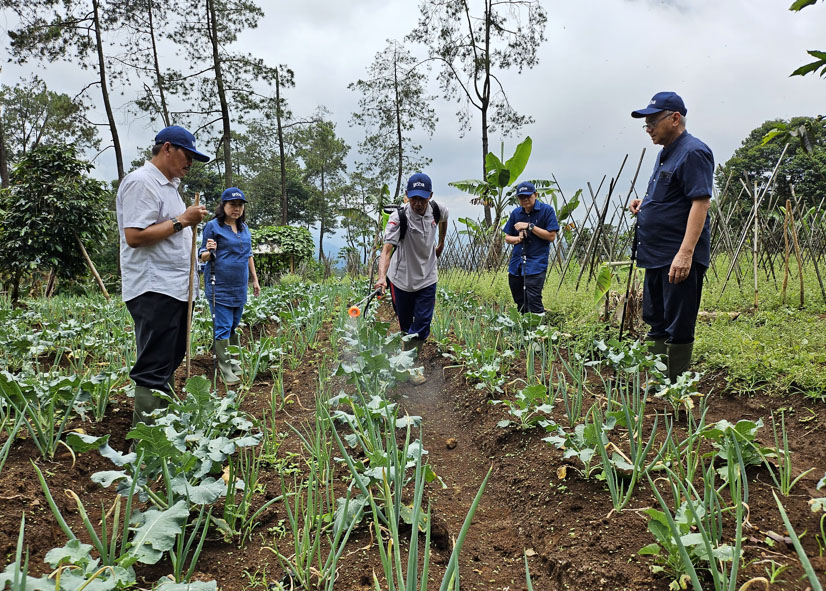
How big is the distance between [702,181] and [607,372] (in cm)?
167

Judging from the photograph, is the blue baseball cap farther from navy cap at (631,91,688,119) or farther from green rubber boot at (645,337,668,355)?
green rubber boot at (645,337,668,355)

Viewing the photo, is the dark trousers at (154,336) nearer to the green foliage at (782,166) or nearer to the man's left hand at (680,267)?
the man's left hand at (680,267)

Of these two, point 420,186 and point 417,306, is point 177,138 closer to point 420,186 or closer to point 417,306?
point 420,186

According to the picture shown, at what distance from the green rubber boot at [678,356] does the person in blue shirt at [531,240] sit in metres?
1.79

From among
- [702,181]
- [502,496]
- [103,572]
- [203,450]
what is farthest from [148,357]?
[702,181]

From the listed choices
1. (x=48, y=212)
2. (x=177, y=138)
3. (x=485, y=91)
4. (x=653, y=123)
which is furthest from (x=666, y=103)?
(x=485, y=91)

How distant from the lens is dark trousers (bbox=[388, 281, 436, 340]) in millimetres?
4086

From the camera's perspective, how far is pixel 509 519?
6.75 feet

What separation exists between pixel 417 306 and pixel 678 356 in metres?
1.94

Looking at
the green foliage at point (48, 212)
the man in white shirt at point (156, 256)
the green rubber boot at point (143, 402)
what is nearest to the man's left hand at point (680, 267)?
the man in white shirt at point (156, 256)

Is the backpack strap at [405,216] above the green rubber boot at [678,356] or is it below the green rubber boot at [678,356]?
above

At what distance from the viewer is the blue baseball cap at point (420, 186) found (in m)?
3.68

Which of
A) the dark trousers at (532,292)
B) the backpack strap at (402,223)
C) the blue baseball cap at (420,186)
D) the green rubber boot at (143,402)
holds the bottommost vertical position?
the green rubber boot at (143,402)

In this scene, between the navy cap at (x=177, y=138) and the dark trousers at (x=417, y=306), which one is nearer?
the navy cap at (x=177, y=138)
